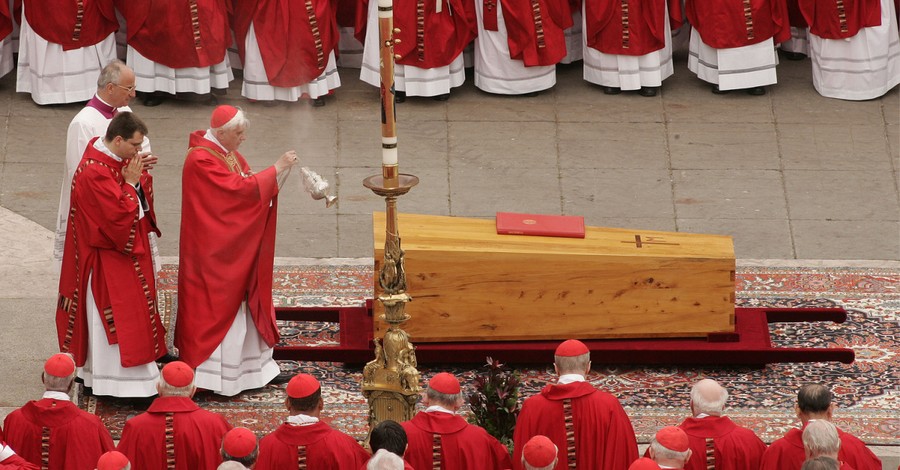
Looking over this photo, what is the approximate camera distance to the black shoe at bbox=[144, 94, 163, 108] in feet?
49.3

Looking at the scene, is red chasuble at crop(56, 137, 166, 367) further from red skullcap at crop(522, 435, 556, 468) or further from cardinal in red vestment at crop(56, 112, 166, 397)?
red skullcap at crop(522, 435, 556, 468)

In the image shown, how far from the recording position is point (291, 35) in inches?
583

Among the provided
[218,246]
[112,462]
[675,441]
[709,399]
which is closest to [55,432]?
[112,462]

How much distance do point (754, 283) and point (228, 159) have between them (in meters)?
3.68

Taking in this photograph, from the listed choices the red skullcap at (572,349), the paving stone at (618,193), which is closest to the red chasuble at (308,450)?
the red skullcap at (572,349)

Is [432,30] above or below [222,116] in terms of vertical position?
below

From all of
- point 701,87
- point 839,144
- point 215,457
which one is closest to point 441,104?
point 701,87

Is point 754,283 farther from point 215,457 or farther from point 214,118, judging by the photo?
point 215,457

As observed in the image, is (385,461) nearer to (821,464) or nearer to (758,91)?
(821,464)

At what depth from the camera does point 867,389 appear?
1095cm

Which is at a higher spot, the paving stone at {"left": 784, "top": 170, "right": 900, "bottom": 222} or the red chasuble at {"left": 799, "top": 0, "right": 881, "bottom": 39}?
the red chasuble at {"left": 799, "top": 0, "right": 881, "bottom": 39}

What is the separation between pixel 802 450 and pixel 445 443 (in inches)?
61.4

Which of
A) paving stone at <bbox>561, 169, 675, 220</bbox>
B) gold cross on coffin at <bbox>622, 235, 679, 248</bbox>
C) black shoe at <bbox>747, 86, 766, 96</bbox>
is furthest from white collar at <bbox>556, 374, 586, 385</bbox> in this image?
black shoe at <bbox>747, 86, 766, 96</bbox>

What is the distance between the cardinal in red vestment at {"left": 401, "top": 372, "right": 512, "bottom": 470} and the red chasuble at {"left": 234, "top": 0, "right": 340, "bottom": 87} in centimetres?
660
